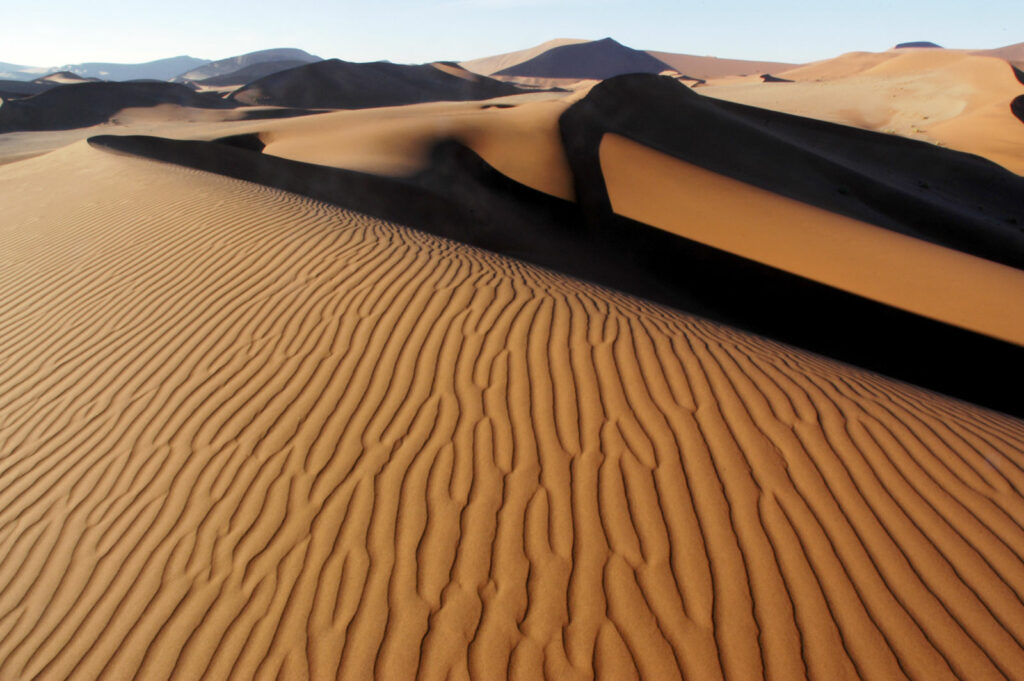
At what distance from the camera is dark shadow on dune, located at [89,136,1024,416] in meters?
6.45

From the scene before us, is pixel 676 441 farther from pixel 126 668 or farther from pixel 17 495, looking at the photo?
pixel 17 495

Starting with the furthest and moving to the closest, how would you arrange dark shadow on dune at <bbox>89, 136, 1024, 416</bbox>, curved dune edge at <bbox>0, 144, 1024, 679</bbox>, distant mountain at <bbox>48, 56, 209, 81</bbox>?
distant mountain at <bbox>48, 56, 209, 81</bbox> → dark shadow on dune at <bbox>89, 136, 1024, 416</bbox> → curved dune edge at <bbox>0, 144, 1024, 679</bbox>

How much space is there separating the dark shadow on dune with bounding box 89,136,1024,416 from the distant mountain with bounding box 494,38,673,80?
67012 mm

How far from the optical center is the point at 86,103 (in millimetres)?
34562

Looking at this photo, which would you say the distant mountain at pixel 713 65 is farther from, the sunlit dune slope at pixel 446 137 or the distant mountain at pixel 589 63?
the sunlit dune slope at pixel 446 137

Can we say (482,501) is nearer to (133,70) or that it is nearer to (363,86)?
(363,86)

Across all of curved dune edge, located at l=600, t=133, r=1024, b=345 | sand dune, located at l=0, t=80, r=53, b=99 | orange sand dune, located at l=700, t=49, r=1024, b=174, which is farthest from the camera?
sand dune, located at l=0, t=80, r=53, b=99

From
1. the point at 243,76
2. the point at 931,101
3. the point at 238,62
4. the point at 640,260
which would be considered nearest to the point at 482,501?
the point at 640,260

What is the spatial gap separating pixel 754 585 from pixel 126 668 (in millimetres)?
2456

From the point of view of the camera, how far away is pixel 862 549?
2.55 m

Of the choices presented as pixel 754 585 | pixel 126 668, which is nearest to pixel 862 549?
pixel 754 585

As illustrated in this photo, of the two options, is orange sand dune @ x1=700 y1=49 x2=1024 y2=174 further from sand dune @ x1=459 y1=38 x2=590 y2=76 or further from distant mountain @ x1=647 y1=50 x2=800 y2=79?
sand dune @ x1=459 y1=38 x2=590 y2=76

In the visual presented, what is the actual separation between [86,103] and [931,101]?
4166 cm

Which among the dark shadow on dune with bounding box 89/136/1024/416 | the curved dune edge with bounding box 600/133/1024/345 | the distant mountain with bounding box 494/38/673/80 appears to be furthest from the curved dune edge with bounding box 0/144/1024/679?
the distant mountain with bounding box 494/38/673/80
